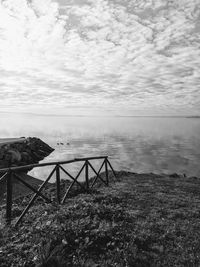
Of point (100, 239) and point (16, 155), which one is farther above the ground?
point (100, 239)

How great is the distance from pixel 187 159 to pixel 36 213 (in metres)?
42.8

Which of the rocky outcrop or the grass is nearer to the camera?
the grass

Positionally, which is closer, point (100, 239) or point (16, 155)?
point (100, 239)

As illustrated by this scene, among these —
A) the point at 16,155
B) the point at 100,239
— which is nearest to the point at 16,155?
the point at 16,155

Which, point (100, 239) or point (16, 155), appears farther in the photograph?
point (16, 155)

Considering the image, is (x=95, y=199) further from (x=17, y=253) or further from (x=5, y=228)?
(x=17, y=253)

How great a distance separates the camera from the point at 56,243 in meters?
6.19

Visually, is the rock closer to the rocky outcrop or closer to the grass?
the rocky outcrop

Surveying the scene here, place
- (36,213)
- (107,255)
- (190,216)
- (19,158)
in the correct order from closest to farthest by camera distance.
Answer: (107,255)
(36,213)
(190,216)
(19,158)

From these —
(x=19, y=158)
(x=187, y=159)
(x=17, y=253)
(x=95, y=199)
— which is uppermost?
(x=17, y=253)

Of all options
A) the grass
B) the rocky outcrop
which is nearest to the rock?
the rocky outcrop

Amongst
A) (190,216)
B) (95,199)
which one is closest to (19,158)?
(95,199)

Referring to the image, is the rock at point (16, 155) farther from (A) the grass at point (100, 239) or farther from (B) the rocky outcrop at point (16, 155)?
(A) the grass at point (100, 239)

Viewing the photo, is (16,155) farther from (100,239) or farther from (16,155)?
(100,239)
